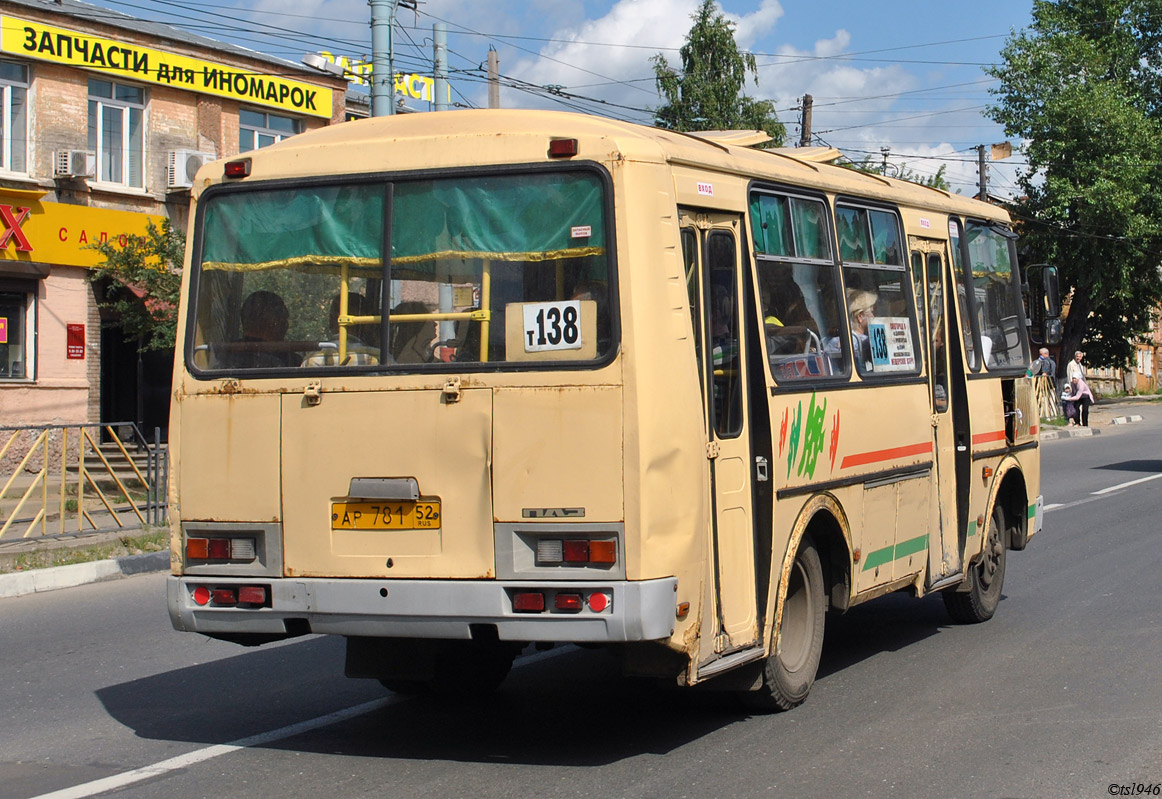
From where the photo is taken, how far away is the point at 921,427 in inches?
329

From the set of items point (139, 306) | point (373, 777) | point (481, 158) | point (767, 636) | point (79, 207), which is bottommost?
point (373, 777)

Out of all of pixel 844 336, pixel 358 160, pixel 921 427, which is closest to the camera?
pixel 358 160

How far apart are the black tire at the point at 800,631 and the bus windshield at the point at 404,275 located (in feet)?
6.66

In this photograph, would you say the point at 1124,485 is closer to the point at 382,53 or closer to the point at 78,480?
the point at 382,53

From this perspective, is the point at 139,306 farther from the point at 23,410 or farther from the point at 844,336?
the point at 844,336

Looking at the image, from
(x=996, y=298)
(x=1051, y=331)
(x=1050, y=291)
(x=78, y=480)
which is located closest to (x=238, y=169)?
(x=996, y=298)

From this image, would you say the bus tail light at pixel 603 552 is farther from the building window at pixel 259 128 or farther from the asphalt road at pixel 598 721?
the building window at pixel 259 128

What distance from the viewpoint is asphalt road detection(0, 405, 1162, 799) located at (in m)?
5.71

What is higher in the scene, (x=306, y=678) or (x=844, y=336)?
(x=844, y=336)

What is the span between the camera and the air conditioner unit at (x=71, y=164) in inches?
869

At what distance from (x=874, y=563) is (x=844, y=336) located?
1.30 meters

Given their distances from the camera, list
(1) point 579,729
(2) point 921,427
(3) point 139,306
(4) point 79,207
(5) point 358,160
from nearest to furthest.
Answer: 1. (5) point 358,160
2. (1) point 579,729
3. (2) point 921,427
4. (3) point 139,306
5. (4) point 79,207

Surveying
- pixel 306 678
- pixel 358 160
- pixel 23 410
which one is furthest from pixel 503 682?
pixel 23 410

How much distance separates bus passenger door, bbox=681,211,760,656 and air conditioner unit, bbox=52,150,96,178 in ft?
59.4
